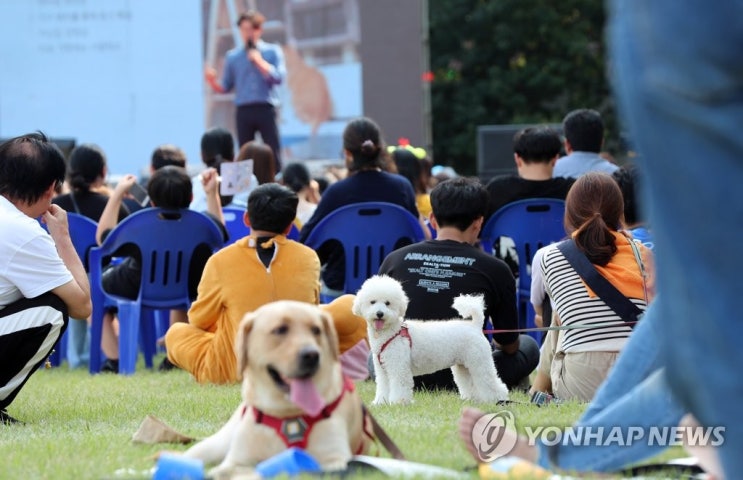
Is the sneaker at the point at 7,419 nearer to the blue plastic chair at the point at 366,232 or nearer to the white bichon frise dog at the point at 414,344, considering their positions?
the white bichon frise dog at the point at 414,344

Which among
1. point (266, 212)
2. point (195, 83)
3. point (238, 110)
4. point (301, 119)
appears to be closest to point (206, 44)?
point (195, 83)

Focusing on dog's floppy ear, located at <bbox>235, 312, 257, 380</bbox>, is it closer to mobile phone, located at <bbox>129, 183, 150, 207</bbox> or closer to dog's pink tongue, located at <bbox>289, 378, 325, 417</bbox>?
dog's pink tongue, located at <bbox>289, 378, 325, 417</bbox>

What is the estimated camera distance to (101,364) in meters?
7.98

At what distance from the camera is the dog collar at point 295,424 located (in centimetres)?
298

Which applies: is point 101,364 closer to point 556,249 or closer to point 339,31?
point 556,249

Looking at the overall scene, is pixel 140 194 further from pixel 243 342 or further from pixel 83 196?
pixel 243 342

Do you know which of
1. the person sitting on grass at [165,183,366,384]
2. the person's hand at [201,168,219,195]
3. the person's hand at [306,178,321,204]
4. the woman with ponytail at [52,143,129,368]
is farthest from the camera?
the person's hand at [306,178,321,204]

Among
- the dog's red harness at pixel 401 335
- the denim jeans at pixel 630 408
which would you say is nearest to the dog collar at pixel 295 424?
the denim jeans at pixel 630 408

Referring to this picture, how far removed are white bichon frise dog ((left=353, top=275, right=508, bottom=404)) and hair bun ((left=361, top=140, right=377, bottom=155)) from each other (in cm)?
257

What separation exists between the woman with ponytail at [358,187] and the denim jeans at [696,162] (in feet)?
17.4

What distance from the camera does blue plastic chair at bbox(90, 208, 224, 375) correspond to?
24.2ft

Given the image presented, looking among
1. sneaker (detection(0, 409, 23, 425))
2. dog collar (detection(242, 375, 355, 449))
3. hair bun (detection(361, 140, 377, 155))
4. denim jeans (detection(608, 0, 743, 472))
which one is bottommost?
sneaker (detection(0, 409, 23, 425))

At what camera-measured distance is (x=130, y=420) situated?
4.80m

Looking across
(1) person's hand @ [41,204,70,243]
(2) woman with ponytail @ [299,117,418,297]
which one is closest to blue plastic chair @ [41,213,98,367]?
(2) woman with ponytail @ [299,117,418,297]
